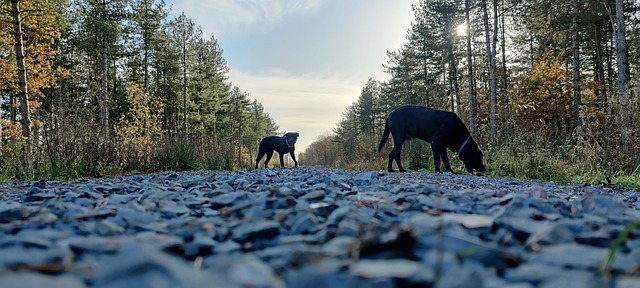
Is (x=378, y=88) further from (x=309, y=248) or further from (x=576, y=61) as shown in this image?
(x=309, y=248)

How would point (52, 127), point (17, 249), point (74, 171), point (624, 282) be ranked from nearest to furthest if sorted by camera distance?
point (624, 282), point (17, 249), point (74, 171), point (52, 127)

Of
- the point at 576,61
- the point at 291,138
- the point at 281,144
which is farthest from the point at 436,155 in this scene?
the point at 576,61

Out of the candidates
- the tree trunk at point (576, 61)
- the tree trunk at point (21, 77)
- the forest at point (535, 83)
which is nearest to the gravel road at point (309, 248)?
the forest at point (535, 83)

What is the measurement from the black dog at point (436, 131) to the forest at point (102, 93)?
6237 mm

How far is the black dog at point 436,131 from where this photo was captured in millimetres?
7777

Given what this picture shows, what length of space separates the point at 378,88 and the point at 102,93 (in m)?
35.5

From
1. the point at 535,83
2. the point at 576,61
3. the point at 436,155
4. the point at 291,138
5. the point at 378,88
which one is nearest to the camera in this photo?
the point at 436,155

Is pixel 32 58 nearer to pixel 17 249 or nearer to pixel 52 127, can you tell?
pixel 52 127

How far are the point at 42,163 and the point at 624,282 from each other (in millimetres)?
9426

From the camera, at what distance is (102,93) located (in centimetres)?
2178

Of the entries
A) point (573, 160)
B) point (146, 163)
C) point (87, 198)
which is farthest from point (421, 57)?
point (87, 198)

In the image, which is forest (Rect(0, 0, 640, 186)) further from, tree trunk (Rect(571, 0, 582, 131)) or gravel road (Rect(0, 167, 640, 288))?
gravel road (Rect(0, 167, 640, 288))

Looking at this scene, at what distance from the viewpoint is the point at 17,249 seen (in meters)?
1.08

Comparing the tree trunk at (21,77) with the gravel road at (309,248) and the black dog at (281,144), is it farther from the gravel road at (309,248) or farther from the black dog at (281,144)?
the gravel road at (309,248)
